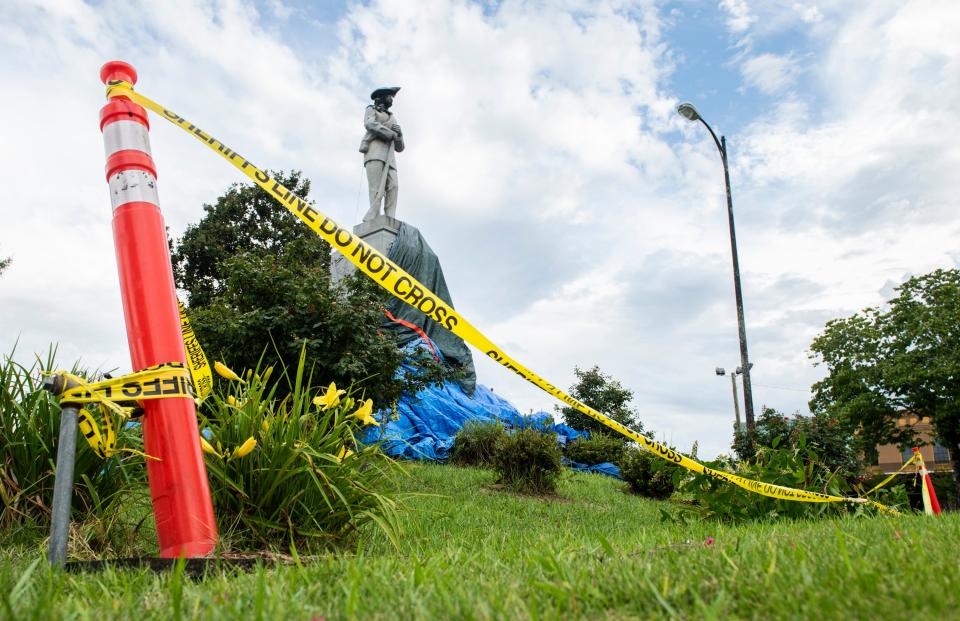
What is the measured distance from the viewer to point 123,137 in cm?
329

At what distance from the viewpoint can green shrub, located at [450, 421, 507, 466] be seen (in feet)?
50.6

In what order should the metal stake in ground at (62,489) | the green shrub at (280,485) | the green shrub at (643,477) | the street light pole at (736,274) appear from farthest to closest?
the street light pole at (736,274)
the green shrub at (643,477)
the green shrub at (280,485)
the metal stake in ground at (62,489)

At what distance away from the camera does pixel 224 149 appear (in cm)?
368

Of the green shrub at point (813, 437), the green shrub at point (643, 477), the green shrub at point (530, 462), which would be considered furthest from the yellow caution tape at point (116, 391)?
the green shrub at point (813, 437)

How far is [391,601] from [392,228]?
21.1 meters

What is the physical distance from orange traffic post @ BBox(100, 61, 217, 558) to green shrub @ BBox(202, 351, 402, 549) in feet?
1.10

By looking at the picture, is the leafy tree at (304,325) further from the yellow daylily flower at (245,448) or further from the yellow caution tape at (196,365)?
the yellow daylily flower at (245,448)

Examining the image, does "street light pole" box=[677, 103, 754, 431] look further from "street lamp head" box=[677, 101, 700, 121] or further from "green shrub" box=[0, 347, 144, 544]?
"green shrub" box=[0, 347, 144, 544]

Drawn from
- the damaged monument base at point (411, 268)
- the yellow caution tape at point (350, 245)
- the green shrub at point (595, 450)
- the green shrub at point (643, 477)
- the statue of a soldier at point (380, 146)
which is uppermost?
the statue of a soldier at point (380, 146)

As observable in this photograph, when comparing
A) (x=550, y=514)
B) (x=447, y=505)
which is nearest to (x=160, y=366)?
(x=447, y=505)

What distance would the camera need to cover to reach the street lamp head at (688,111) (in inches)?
606

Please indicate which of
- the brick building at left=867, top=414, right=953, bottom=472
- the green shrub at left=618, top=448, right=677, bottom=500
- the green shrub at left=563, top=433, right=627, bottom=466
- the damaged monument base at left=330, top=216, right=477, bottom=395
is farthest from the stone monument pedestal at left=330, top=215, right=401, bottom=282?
the brick building at left=867, top=414, right=953, bottom=472

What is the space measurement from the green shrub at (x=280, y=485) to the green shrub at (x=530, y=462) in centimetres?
685

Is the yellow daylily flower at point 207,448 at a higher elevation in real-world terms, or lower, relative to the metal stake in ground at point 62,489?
higher
